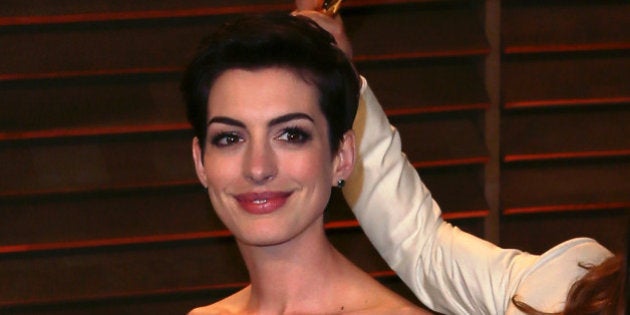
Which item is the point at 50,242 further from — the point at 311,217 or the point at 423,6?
the point at 311,217

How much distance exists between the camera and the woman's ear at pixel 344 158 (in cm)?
208

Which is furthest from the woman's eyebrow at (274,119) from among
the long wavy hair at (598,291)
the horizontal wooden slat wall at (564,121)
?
the horizontal wooden slat wall at (564,121)

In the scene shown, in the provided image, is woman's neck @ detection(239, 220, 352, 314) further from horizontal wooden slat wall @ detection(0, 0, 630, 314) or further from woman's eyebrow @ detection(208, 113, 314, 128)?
horizontal wooden slat wall @ detection(0, 0, 630, 314)

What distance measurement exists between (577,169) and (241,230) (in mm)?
2606

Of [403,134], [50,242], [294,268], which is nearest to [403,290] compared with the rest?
[403,134]

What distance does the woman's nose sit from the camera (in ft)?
6.40

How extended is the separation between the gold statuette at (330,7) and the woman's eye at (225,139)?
40cm

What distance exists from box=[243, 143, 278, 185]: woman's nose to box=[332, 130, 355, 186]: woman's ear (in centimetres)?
15

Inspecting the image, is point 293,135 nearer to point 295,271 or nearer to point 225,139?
point 225,139

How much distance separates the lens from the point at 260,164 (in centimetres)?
195

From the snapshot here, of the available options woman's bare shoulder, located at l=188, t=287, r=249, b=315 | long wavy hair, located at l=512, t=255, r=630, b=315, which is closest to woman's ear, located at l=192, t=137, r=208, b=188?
woman's bare shoulder, located at l=188, t=287, r=249, b=315

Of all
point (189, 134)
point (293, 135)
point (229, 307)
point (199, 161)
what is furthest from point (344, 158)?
point (189, 134)

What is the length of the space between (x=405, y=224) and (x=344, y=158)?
47 cm

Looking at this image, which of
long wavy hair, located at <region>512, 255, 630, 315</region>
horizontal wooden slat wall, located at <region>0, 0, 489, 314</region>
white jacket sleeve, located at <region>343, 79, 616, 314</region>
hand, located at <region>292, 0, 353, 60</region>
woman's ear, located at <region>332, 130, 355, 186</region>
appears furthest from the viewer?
horizontal wooden slat wall, located at <region>0, 0, 489, 314</region>
